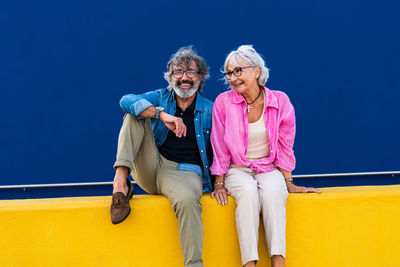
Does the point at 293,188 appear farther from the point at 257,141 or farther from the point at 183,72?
the point at 183,72

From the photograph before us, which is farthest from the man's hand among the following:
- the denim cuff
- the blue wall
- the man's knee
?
the blue wall

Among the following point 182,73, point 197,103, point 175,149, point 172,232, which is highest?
point 182,73

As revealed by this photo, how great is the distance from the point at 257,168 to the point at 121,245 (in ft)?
2.87

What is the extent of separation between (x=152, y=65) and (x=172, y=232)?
1.55m

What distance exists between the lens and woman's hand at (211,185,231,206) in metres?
1.75

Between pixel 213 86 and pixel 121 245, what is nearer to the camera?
pixel 121 245

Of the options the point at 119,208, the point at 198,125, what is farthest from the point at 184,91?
the point at 119,208

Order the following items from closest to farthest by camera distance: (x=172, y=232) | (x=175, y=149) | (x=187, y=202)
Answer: (x=187, y=202)
(x=172, y=232)
(x=175, y=149)

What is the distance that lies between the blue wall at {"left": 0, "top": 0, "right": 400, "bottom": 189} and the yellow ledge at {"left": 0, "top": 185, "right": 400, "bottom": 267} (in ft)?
3.26

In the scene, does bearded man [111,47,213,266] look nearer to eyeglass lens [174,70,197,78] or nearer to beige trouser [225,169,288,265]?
eyeglass lens [174,70,197,78]

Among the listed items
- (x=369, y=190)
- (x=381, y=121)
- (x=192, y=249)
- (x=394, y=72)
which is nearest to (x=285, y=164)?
(x=369, y=190)

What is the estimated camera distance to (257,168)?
1.88 m

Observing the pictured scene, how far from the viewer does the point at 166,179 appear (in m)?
1.81

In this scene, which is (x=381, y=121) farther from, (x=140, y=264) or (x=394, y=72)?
(x=140, y=264)
